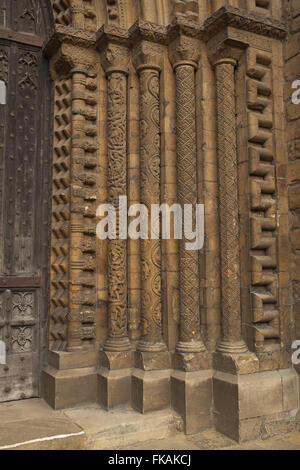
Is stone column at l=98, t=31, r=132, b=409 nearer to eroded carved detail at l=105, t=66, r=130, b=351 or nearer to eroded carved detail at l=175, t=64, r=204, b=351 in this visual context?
eroded carved detail at l=105, t=66, r=130, b=351

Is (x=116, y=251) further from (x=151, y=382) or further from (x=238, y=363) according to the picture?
(x=238, y=363)

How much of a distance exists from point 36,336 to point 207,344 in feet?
5.36

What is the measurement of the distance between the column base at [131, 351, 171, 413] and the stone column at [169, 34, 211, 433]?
0.08 meters

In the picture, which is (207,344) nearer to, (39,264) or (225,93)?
(39,264)

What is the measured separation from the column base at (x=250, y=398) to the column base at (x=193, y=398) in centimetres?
7

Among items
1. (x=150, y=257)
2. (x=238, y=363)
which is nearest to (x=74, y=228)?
(x=150, y=257)

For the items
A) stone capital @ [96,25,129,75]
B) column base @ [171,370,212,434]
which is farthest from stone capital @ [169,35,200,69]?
column base @ [171,370,212,434]

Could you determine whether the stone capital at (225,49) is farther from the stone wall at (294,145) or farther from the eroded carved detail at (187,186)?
the stone wall at (294,145)

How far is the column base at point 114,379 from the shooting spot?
3.69m

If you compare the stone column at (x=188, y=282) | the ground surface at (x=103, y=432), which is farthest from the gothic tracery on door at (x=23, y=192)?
the stone column at (x=188, y=282)

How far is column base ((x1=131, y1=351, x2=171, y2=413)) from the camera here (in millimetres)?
3624

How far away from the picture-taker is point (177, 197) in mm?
3992
